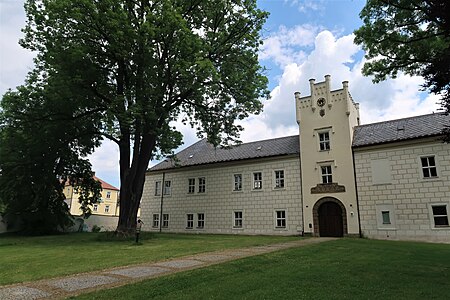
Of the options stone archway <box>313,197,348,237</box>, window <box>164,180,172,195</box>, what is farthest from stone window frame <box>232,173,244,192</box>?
window <box>164,180,172,195</box>

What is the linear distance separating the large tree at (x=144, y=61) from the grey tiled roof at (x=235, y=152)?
18.5 feet

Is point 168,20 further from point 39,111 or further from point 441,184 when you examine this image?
point 441,184

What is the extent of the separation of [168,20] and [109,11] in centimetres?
295

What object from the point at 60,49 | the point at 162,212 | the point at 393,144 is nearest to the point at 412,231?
the point at 393,144

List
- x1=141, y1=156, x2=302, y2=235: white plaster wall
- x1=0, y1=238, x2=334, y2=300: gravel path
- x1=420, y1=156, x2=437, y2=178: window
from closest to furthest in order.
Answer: x1=0, y1=238, x2=334, y2=300: gravel path
x1=420, y1=156, x2=437, y2=178: window
x1=141, y1=156, x2=302, y2=235: white plaster wall

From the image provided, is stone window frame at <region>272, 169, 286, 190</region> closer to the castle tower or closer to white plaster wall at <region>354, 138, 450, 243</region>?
the castle tower

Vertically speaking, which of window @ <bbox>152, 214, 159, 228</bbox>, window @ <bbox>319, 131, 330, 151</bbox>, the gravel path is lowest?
the gravel path

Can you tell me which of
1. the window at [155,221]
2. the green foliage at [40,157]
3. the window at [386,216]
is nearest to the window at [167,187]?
the window at [155,221]

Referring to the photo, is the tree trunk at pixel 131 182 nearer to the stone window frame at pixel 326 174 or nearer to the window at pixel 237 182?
the window at pixel 237 182

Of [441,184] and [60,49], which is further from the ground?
[60,49]

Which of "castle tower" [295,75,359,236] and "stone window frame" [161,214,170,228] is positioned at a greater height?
"castle tower" [295,75,359,236]

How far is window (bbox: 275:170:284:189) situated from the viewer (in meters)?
25.6

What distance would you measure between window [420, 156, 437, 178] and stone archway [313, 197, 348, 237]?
5.63 metres

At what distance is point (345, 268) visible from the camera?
8.38 metres
